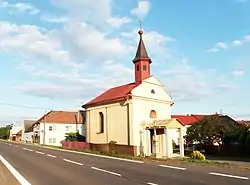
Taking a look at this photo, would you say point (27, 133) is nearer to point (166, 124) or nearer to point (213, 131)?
point (213, 131)

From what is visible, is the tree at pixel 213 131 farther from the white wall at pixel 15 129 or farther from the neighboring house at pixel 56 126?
the white wall at pixel 15 129

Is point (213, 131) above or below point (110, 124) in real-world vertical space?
below

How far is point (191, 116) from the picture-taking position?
9512cm

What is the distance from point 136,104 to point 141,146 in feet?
15.1

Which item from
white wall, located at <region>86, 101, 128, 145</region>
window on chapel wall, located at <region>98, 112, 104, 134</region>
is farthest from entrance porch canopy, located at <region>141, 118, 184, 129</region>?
window on chapel wall, located at <region>98, 112, 104, 134</region>

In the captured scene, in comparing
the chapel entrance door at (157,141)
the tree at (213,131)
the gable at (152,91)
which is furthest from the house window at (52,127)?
the chapel entrance door at (157,141)

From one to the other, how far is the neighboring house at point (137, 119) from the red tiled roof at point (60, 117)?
131ft

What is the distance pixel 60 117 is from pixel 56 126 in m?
2.79

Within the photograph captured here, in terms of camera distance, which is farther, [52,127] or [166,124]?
[52,127]

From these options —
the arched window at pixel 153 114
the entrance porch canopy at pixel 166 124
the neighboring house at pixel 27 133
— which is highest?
the arched window at pixel 153 114

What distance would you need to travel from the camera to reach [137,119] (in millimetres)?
39281

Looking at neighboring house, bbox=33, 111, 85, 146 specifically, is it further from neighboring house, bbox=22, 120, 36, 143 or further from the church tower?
the church tower

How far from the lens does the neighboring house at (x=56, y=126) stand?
83312mm

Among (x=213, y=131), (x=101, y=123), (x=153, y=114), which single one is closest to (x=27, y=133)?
(x=101, y=123)
